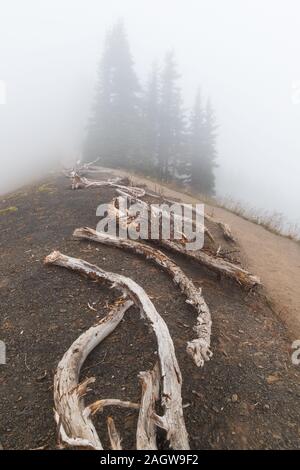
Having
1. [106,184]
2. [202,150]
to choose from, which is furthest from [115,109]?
[106,184]

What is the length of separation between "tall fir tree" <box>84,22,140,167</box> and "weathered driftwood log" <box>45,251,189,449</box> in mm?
20047

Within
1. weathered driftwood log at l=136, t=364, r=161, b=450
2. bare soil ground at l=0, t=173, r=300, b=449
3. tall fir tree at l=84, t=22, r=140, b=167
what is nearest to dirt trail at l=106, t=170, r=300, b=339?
bare soil ground at l=0, t=173, r=300, b=449

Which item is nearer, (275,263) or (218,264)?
(218,264)

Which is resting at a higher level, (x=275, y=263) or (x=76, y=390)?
(x=76, y=390)

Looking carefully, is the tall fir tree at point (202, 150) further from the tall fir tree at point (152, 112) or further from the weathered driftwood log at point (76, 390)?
the weathered driftwood log at point (76, 390)

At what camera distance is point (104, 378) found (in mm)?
4539

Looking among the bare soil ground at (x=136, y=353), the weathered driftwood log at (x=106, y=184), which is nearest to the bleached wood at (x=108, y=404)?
the bare soil ground at (x=136, y=353)

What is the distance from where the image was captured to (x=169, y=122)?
109 ft

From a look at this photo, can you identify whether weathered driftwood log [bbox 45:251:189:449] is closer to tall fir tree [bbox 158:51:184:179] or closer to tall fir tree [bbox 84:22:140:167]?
tall fir tree [bbox 84:22:140:167]

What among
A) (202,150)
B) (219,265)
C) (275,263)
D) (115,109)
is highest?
(115,109)

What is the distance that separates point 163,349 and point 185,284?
2.13 m

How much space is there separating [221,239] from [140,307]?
599 centimetres

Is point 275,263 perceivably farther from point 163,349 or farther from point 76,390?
point 76,390

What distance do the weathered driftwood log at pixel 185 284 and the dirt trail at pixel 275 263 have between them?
201cm
